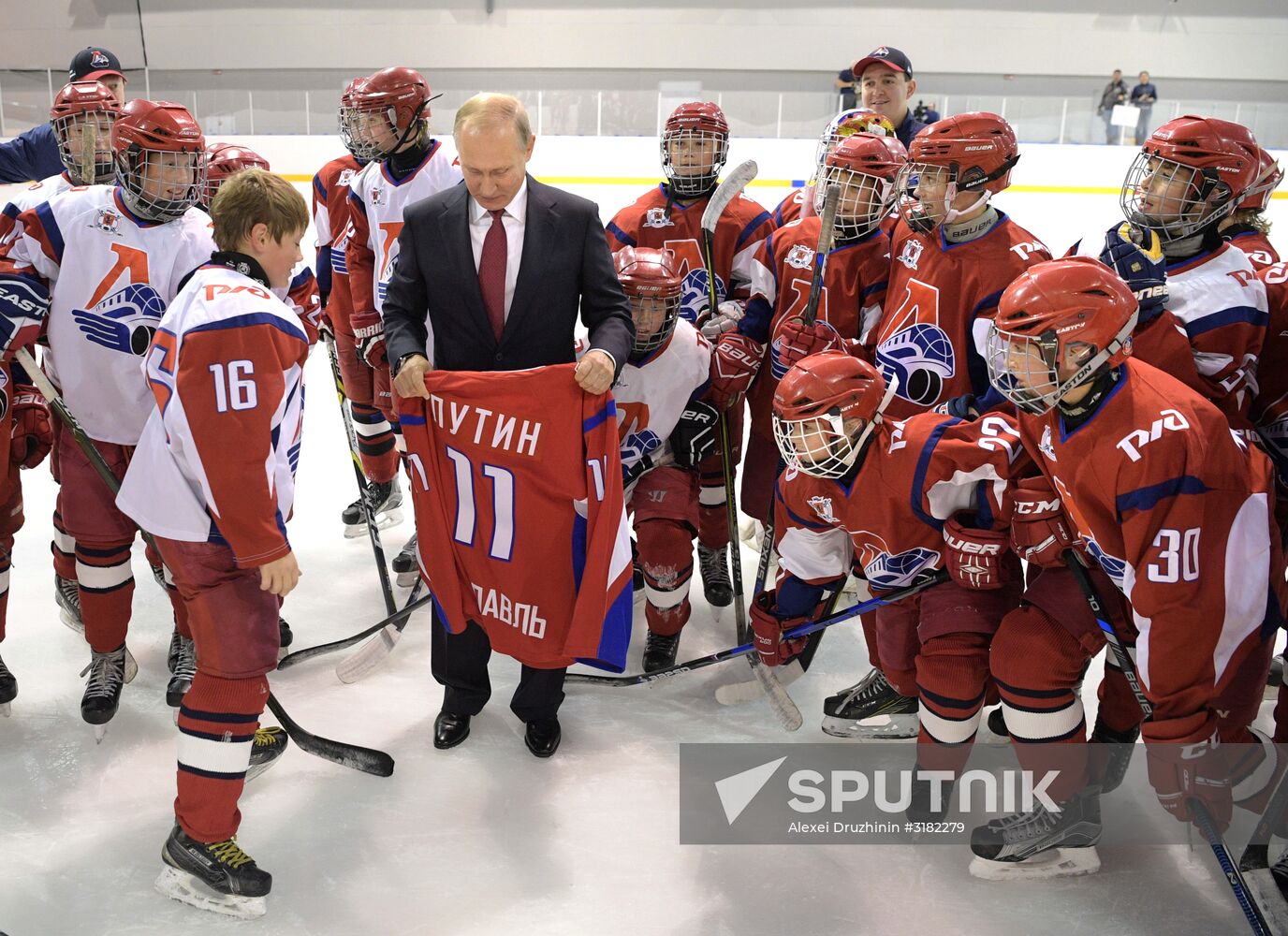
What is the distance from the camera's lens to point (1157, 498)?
5.83ft

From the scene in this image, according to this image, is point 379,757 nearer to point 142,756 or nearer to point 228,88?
point 142,756

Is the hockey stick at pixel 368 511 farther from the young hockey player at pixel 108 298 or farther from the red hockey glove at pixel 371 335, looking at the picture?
the young hockey player at pixel 108 298

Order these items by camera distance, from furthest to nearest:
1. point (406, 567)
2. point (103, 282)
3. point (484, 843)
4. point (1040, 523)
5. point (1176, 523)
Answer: point (406, 567)
point (103, 282)
point (484, 843)
point (1040, 523)
point (1176, 523)

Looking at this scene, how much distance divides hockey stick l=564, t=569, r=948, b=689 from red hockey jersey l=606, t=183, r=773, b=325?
1.01 meters

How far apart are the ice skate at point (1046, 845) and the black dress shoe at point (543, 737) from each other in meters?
0.95

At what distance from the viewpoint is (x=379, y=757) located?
97.1 inches

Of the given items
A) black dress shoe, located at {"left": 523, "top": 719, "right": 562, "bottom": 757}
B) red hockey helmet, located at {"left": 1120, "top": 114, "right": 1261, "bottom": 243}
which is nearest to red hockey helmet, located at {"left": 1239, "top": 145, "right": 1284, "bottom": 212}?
red hockey helmet, located at {"left": 1120, "top": 114, "right": 1261, "bottom": 243}

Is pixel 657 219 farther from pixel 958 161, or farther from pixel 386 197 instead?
pixel 958 161

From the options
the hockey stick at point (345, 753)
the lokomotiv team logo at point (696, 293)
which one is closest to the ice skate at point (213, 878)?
the hockey stick at point (345, 753)

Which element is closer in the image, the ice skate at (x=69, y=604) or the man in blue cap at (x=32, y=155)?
the ice skate at (x=69, y=604)

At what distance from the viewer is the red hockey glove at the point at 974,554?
6.85ft

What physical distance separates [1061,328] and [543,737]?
1463 mm

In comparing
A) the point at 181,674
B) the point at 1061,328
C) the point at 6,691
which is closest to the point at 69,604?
the point at 6,691

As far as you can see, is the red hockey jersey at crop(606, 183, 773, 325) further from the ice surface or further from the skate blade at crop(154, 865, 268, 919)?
the skate blade at crop(154, 865, 268, 919)
